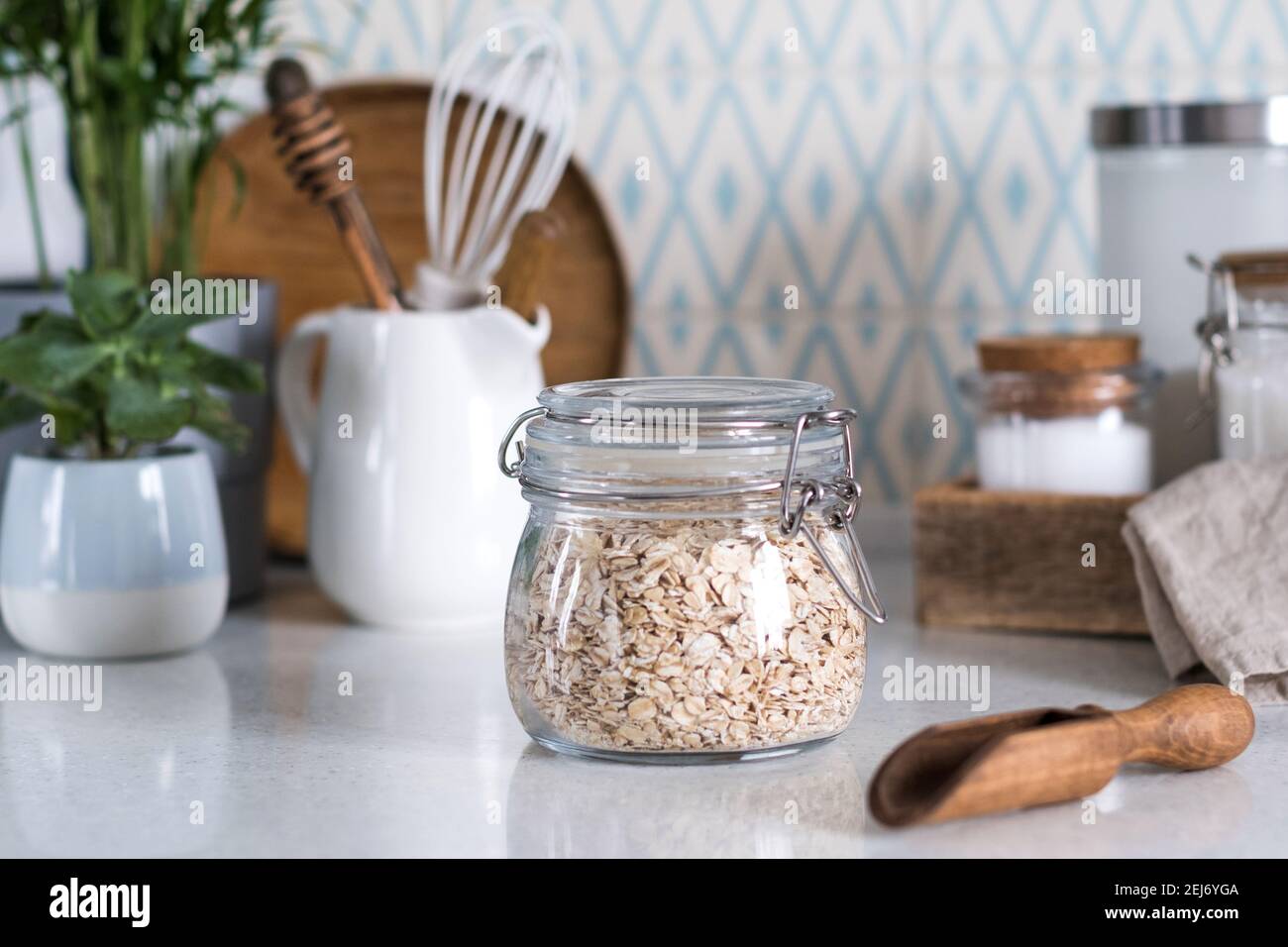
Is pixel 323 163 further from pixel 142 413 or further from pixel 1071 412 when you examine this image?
pixel 1071 412

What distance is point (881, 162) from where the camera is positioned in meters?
1.05

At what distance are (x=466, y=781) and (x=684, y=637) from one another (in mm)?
112

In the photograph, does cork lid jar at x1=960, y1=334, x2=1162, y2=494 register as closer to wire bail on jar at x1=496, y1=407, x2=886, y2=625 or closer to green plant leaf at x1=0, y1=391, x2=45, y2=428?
wire bail on jar at x1=496, y1=407, x2=886, y2=625

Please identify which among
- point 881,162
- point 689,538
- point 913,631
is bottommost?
point 913,631

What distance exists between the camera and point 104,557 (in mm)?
778

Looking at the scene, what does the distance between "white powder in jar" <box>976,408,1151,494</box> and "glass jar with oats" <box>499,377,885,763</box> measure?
269 mm

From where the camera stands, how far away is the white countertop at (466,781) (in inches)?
20.6

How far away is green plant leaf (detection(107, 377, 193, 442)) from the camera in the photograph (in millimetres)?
751

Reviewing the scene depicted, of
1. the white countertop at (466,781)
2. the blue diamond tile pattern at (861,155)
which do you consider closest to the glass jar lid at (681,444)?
the white countertop at (466,781)

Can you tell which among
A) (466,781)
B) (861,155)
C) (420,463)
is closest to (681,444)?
(466,781)

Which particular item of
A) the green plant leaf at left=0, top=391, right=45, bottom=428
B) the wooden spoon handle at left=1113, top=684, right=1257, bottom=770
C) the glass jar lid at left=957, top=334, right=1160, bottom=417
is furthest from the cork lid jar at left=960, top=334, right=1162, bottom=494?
the green plant leaf at left=0, top=391, right=45, bottom=428

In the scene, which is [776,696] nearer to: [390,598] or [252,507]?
[390,598]
